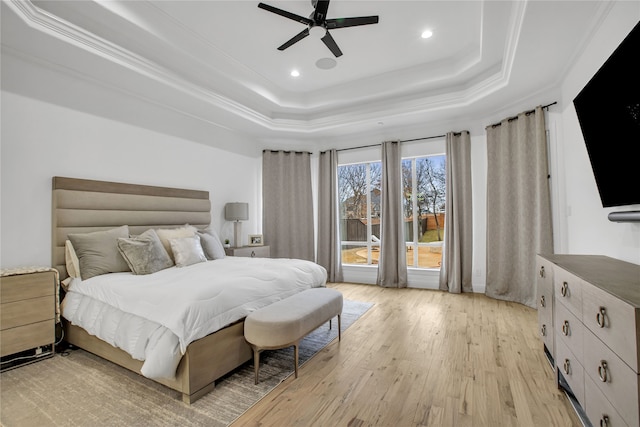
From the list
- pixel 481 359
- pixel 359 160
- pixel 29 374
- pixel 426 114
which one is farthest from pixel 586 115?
pixel 29 374

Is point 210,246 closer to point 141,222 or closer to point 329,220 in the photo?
point 141,222

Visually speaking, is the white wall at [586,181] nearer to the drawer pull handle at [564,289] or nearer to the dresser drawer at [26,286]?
the drawer pull handle at [564,289]

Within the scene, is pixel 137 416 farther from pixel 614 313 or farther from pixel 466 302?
pixel 466 302

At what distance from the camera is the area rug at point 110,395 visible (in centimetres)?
177

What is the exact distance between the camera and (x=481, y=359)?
247 cm

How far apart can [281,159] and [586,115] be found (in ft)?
14.3

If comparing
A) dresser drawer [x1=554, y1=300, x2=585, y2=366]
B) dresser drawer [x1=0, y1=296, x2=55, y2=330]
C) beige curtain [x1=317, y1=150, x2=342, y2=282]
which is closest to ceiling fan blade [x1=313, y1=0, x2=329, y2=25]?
dresser drawer [x1=554, y1=300, x2=585, y2=366]

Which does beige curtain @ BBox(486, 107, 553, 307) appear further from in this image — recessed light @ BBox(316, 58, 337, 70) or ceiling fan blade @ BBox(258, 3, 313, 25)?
ceiling fan blade @ BBox(258, 3, 313, 25)

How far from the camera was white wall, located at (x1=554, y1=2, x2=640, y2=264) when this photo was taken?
6.82ft

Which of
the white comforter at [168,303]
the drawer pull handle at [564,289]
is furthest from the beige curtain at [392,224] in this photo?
the drawer pull handle at [564,289]

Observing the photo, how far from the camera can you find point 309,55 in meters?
3.57

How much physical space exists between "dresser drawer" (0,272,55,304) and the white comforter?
0.20 m

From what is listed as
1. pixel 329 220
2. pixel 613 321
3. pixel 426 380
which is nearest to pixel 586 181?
pixel 613 321

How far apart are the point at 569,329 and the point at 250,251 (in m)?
3.90
